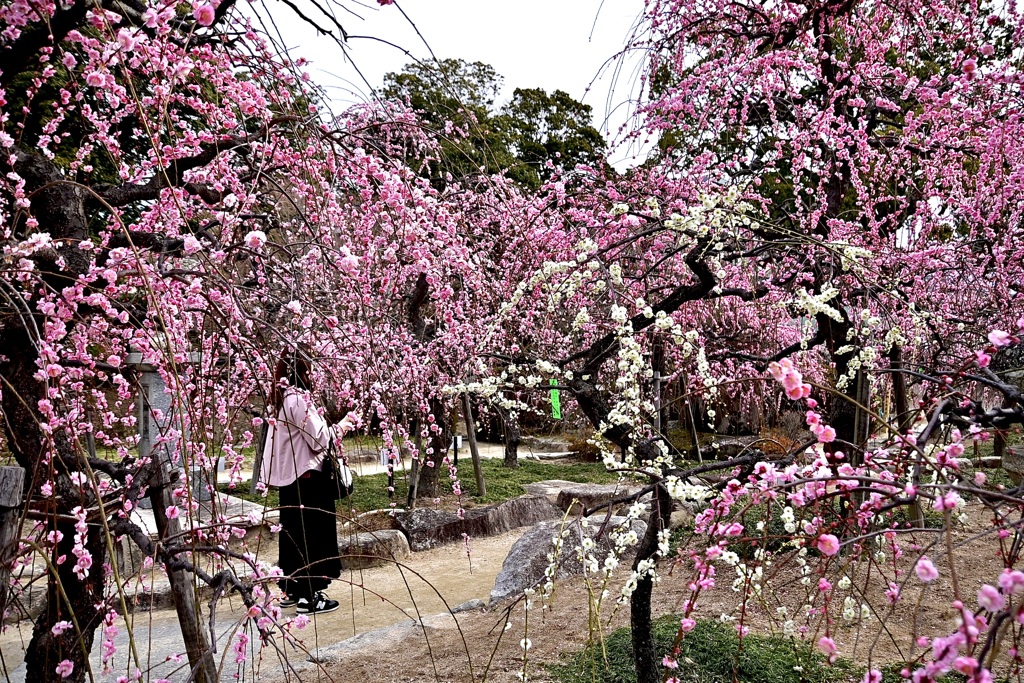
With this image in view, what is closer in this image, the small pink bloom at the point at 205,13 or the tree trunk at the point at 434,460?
the small pink bloom at the point at 205,13

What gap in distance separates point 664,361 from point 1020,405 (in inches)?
335

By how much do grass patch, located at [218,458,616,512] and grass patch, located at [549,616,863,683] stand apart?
3.99 m

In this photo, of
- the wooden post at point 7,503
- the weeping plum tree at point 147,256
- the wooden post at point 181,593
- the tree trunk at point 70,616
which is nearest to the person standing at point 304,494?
the weeping plum tree at point 147,256

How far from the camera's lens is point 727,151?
40.6 ft

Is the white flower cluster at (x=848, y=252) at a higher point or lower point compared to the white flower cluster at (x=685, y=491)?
higher

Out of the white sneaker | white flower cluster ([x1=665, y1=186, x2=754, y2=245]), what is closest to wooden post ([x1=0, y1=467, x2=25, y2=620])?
white flower cluster ([x1=665, y1=186, x2=754, y2=245])

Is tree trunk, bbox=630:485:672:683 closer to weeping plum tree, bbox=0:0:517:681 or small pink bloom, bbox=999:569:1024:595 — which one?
weeping plum tree, bbox=0:0:517:681

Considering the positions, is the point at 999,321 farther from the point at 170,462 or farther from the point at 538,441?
the point at 538,441

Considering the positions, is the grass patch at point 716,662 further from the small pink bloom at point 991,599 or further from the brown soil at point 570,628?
the small pink bloom at point 991,599

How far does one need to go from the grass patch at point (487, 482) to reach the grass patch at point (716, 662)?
399 cm

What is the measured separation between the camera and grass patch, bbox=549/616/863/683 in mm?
3000

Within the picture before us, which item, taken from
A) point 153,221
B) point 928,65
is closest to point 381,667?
point 153,221

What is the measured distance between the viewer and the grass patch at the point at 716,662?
300 cm

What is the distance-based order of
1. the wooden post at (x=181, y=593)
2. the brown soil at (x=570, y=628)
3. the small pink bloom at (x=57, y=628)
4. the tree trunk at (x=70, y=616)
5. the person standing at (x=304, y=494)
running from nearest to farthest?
the small pink bloom at (x=57, y=628) → the wooden post at (x=181, y=593) → the tree trunk at (x=70, y=616) → the brown soil at (x=570, y=628) → the person standing at (x=304, y=494)
